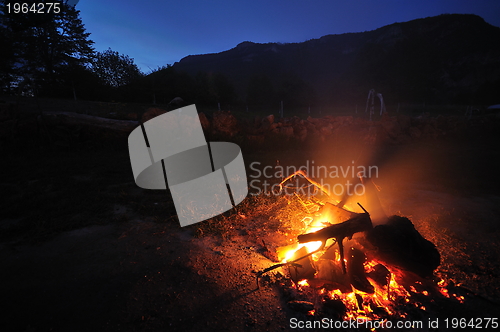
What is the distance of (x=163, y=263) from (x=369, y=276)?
2451mm

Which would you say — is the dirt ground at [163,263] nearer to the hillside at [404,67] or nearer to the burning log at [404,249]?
the burning log at [404,249]

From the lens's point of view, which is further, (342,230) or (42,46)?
(42,46)

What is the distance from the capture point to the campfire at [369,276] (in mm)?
2158

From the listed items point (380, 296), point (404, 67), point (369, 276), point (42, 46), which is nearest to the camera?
point (380, 296)

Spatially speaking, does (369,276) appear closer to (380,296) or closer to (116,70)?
(380,296)

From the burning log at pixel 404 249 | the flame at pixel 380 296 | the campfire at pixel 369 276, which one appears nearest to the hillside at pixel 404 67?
the campfire at pixel 369 276

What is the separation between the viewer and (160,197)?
191 inches

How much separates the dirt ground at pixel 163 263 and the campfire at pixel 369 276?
234 millimetres

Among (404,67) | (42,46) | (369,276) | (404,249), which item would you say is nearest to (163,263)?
(369,276)

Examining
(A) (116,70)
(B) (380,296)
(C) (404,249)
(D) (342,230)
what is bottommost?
(B) (380,296)

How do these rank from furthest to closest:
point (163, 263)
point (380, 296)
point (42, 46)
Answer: point (42, 46) → point (163, 263) → point (380, 296)

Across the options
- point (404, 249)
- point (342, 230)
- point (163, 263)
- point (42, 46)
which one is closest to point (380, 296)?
point (404, 249)

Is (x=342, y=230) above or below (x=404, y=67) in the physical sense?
below

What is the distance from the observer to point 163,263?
277 cm
